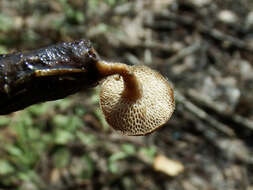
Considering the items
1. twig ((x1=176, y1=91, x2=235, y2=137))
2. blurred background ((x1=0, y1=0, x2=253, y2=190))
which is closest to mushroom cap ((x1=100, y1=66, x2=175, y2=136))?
blurred background ((x1=0, y1=0, x2=253, y2=190))

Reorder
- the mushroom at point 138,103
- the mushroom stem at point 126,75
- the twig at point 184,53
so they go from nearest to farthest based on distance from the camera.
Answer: the mushroom stem at point 126,75
the mushroom at point 138,103
the twig at point 184,53

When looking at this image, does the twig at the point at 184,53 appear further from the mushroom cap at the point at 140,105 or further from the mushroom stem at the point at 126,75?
the mushroom stem at the point at 126,75

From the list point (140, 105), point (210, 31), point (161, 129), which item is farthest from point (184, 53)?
point (140, 105)

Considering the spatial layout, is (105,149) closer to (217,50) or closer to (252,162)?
(252,162)

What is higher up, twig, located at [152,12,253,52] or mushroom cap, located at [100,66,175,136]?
mushroom cap, located at [100,66,175,136]

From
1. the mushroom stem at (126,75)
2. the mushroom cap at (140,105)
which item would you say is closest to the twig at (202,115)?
the mushroom cap at (140,105)

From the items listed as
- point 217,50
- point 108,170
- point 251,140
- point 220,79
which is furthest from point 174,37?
point 108,170

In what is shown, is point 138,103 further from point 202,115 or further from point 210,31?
point 210,31

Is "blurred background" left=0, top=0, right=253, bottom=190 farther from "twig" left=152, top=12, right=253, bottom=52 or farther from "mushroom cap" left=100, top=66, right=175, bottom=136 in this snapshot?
"mushroom cap" left=100, top=66, right=175, bottom=136
